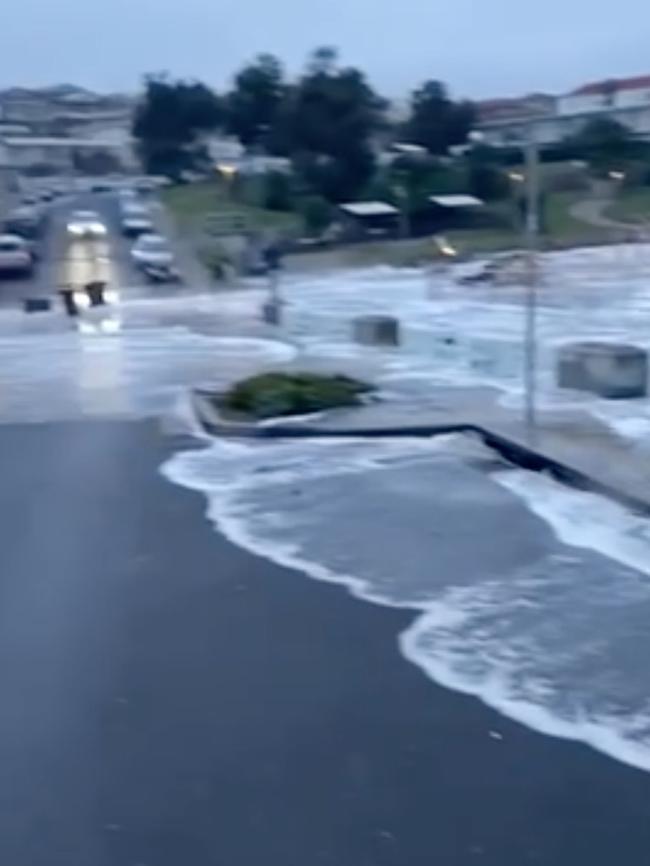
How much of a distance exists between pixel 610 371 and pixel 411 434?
14.7 feet

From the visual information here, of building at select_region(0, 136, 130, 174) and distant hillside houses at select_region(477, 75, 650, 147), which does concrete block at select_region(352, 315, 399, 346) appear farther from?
building at select_region(0, 136, 130, 174)

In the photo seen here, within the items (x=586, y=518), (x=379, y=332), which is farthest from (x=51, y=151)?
(x=586, y=518)

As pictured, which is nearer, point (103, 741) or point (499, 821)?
point (499, 821)

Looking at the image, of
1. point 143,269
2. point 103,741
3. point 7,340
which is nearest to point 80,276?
point 143,269

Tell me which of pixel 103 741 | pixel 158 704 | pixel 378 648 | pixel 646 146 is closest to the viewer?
pixel 103 741

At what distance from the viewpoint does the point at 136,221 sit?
7875 cm

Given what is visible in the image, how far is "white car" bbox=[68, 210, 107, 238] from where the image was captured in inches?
2867

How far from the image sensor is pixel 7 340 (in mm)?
34562

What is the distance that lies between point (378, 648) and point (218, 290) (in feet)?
140

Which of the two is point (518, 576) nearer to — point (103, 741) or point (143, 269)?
point (103, 741)

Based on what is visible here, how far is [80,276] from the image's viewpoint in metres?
58.5

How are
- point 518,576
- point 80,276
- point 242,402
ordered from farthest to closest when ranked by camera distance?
point 80,276
point 242,402
point 518,576

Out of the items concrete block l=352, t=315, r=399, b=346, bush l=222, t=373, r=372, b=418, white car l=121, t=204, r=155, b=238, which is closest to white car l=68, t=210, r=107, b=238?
white car l=121, t=204, r=155, b=238

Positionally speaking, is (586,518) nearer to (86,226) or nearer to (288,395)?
(288,395)
